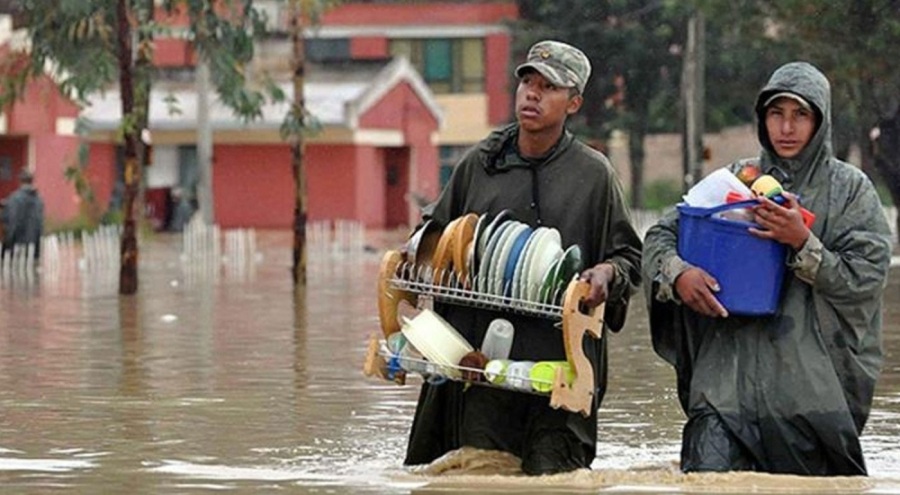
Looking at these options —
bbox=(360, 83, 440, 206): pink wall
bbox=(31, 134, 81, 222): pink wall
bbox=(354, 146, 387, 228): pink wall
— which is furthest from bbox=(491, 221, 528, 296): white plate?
bbox=(354, 146, 387, 228): pink wall

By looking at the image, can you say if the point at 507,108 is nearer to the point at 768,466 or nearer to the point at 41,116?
the point at 41,116

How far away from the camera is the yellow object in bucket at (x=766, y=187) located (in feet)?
30.5

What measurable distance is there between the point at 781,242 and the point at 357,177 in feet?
181

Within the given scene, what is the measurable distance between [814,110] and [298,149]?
25.9 meters

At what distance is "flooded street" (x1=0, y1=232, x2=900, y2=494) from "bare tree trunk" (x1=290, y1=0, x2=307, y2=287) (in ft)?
23.1

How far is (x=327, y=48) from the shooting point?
75500mm

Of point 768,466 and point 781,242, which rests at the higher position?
point 781,242

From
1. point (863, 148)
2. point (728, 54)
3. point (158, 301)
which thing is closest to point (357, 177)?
point (728, 54)

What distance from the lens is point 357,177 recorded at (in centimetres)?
6419

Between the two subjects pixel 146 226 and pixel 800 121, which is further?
pixel 146 226

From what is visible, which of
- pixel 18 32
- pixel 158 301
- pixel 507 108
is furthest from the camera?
pixel 507 108

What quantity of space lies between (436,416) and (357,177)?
2134 inches

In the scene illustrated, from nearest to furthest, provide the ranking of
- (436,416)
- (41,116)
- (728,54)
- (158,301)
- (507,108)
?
(436,416)
(158,301)
(41,116)
(728,54)
(507,108)

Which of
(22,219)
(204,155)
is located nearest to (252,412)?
Answer: (22,219)
